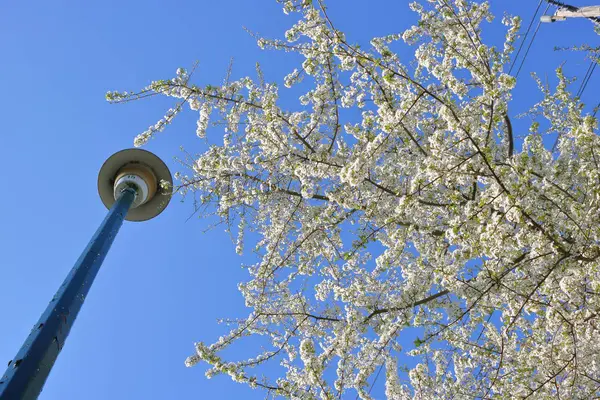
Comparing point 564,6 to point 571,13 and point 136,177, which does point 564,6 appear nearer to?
point 571,13

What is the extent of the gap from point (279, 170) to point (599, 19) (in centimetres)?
724

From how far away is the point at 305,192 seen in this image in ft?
15.5

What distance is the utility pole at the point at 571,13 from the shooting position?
25.8ft

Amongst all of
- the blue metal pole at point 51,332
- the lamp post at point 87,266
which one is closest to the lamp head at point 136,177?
the lamp post at point 87,266

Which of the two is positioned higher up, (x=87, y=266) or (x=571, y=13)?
(x=571, y=13)

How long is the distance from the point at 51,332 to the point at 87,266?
0.51m

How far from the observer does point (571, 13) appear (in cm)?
871

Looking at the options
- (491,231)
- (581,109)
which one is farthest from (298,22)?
(581,109)

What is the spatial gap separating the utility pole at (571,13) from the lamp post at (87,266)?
309 inches

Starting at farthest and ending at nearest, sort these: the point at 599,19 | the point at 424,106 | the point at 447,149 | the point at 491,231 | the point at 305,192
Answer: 1. the point at 599,19
2. the point at 424,106
3. the point at 305,192
4. the point at 447,149
5. the point at 491,231

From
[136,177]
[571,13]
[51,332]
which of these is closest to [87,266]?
[51,332]

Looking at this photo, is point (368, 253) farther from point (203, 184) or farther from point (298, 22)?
point (298, 22)

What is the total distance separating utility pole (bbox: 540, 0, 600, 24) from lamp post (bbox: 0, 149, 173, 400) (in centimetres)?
785

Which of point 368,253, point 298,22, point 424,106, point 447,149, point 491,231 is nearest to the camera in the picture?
point 491,231
